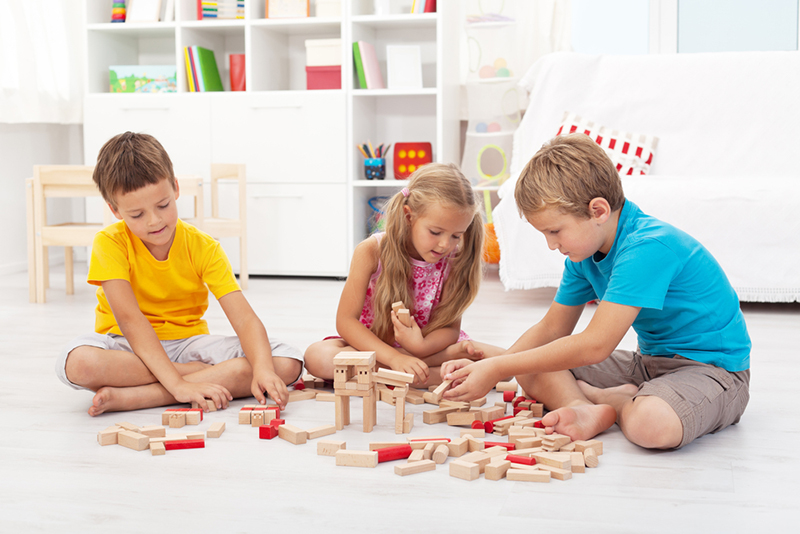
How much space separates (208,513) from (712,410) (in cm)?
80

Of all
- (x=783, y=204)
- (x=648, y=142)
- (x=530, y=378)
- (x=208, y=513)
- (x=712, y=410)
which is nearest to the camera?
(x=208, y=513)

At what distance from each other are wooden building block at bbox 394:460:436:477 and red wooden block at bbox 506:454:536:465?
117 mm

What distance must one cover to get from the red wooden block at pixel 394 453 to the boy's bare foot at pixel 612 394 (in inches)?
15.9

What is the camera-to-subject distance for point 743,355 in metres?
1.30

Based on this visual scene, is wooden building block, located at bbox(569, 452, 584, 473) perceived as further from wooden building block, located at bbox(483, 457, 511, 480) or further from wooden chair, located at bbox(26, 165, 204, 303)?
wooden chair, located at bbox(26, 165, 204, 303)

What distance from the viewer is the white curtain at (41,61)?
3.19 m

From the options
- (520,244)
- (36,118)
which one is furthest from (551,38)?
(36,118)

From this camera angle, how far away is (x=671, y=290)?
1.26 meters

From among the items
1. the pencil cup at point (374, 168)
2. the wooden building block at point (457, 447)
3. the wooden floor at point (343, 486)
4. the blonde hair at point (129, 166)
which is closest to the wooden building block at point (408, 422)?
the wooden floor at point (343, 486)

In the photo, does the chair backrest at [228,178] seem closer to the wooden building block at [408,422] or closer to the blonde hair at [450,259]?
the blonde hair at [450,259]

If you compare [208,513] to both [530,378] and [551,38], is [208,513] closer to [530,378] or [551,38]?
[530,378]

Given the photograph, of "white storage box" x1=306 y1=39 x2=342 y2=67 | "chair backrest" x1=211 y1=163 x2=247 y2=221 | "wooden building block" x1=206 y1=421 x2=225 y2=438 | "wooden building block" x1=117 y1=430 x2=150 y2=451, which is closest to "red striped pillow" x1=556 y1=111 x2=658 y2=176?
"white storage box" x1=306 y1=39 x2=342 y2=67

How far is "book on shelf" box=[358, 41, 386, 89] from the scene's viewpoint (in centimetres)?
324

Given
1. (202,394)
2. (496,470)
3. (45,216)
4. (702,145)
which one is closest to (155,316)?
(202,394)
